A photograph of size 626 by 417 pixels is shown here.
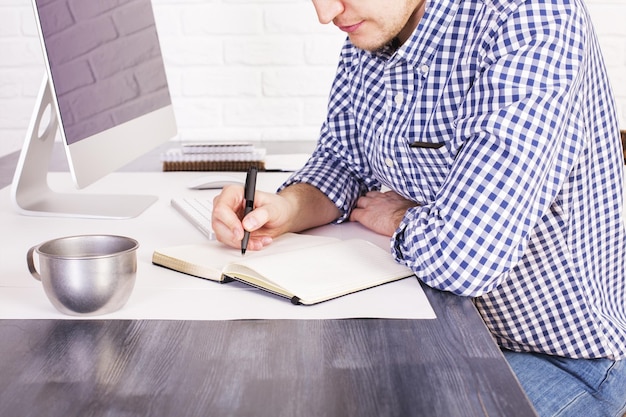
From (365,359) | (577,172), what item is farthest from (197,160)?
(365,359)

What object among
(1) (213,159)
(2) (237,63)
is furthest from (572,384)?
(2) (237,63)

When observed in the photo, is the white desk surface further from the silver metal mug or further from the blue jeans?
the blue jeans

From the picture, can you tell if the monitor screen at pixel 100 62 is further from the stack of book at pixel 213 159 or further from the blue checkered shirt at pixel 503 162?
the blue checkered shirt at pixel 503 162

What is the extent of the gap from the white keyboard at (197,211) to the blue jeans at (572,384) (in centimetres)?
51

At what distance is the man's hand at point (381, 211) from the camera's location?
1.20 metres

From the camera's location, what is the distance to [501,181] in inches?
36.7

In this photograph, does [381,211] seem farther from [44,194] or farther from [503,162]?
[44,194]

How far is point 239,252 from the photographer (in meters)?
1.06

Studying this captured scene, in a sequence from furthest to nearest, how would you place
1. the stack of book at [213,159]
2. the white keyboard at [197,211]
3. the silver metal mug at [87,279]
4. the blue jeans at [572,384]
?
the stack of book at [213,159] < the white keyboard at [197,211] < the blue jeans at [572,384] < the silver metal mug at [87,279]

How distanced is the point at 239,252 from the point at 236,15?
1408mm

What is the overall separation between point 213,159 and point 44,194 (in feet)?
1.61

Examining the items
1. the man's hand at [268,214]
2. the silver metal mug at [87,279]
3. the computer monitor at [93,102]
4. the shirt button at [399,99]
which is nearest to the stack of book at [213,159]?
the computer monitor at [93,102]

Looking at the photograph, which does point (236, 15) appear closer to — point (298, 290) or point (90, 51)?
point (90, 51)

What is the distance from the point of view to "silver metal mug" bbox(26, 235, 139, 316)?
2.54 ft
